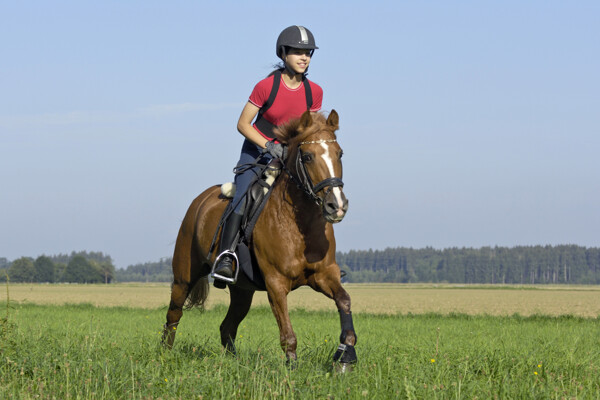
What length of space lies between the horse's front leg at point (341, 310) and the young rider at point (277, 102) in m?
1.21

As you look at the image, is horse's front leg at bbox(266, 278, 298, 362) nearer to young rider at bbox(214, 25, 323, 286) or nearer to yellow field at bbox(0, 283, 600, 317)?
young rider at bbox(214, 25, 323, 286)

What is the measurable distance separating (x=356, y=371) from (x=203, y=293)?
13.1 ft

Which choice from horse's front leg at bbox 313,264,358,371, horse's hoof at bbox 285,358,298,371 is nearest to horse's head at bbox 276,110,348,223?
horse's front leg at bbox 313,264,358,371

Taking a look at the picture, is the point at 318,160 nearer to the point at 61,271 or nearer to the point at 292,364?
the point at 292,364

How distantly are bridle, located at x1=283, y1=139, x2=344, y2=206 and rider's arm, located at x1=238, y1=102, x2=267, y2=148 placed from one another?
0.82 m

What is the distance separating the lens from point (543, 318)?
24016mm

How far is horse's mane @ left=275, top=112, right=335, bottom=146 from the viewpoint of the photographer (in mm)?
7000

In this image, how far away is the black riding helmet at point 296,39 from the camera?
7773mm

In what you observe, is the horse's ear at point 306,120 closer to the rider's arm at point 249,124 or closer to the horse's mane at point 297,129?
the horse's mane at point 297,129

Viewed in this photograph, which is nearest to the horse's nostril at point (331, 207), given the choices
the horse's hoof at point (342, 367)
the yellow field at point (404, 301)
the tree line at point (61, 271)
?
A: the horse's hoof at point (342, 367)

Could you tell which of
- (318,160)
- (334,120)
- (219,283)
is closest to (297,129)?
(334,120)

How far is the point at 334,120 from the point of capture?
23.4 ft

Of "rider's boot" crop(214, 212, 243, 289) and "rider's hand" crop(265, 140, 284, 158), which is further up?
"rider's hand" crop(265, 140, 284, 158)

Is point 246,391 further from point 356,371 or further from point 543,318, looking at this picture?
point 543,318
